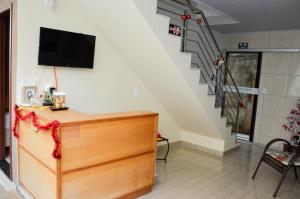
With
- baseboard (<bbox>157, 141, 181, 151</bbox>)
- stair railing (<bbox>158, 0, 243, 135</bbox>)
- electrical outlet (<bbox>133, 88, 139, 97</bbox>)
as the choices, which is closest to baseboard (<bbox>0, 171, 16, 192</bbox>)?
electrical outlet (<bbox>133, 88, 139, 97</bbox>)

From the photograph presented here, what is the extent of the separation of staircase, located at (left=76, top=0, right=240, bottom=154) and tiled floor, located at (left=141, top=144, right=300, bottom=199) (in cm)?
58

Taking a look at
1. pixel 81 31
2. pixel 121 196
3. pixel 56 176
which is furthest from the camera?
pixel 81 31

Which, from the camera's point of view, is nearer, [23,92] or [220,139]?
[23,92]

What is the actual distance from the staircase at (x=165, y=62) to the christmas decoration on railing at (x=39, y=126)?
1.60 metres

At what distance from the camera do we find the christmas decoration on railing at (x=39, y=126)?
213cm

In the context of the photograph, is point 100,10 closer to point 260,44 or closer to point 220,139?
point 220,139

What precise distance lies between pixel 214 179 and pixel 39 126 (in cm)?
266

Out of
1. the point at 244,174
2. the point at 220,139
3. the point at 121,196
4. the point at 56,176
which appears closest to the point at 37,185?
the point at 56,176

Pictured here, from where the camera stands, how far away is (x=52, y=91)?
3.11 meters

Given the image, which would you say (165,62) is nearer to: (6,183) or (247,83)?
(6,183)

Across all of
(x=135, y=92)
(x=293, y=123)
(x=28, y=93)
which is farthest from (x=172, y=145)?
(x=28, y=93)

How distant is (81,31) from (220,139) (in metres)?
3.34

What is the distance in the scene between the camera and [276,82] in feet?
18.7

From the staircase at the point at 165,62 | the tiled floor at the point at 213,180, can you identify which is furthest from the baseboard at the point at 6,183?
the staircase at the point at 165,62
